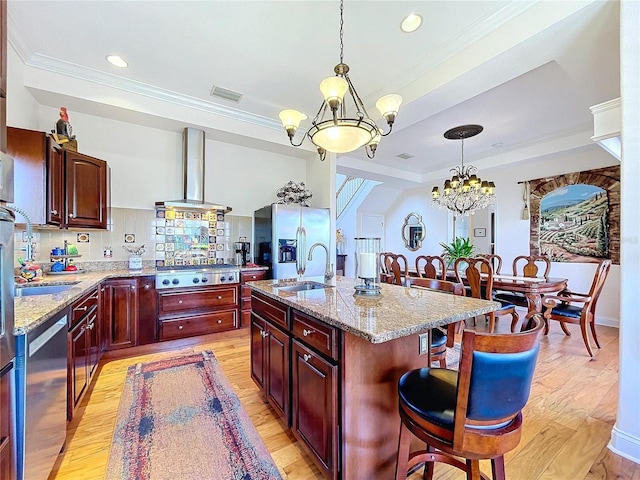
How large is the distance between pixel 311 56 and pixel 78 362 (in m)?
3.21

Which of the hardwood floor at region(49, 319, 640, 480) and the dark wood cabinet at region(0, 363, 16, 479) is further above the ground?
the dark wood cabinet at region(0, 363, 16, 479)

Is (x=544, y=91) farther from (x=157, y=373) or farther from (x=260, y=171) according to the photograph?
(x=157, y=373)

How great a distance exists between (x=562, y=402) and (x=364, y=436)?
1.96 metres

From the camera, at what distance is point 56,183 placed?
2.60 m

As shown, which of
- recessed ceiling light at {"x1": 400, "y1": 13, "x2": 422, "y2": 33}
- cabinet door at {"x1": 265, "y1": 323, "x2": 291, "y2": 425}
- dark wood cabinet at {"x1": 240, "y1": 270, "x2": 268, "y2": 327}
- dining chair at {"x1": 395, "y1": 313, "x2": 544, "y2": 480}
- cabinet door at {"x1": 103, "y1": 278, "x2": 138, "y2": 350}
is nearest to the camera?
dining chair at {"x1": 395, "y1": 313, "x2": 544, "y2": 480}

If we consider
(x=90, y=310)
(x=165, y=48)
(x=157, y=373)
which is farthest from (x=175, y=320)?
(x=165, y=48)

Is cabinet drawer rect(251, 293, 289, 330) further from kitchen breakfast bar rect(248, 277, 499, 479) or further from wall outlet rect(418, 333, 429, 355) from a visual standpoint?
wall outlet rect(418, 333, 429, 355)

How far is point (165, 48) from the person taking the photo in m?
2.60

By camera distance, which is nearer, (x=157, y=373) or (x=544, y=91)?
(x=157, y=373)

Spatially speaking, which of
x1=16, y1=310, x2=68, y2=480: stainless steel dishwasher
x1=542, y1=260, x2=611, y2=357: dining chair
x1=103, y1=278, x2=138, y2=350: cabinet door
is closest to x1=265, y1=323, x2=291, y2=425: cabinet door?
x1=16, y1=310, x2=68, y2=480: stainless steel dishwasher

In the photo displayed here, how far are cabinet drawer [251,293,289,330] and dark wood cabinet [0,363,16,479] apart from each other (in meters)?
1.19

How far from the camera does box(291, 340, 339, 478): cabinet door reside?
1286 mm

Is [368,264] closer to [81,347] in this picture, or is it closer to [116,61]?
[81,347]

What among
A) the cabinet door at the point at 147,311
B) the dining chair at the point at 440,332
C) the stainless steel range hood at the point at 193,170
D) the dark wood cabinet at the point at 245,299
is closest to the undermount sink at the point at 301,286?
the dining chair at the point at 440,332
